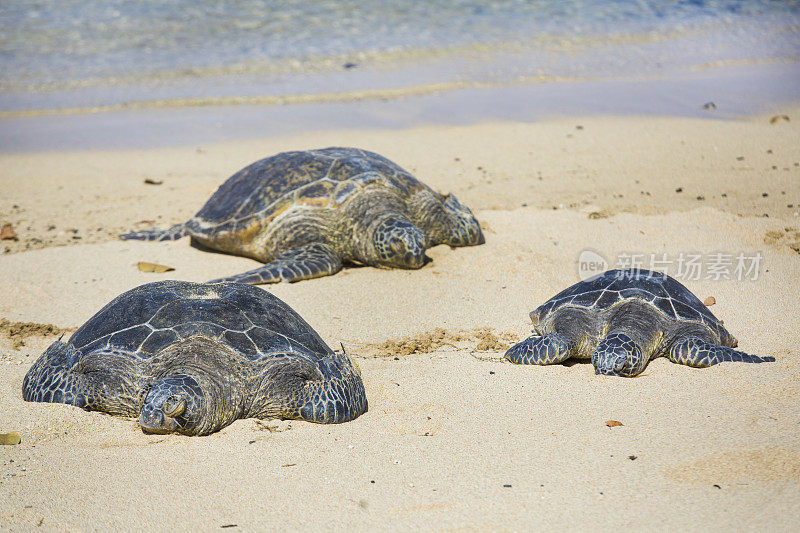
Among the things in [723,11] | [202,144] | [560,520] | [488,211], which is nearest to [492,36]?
[723,11]

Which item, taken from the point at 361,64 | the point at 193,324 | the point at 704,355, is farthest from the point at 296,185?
the point at 361,64

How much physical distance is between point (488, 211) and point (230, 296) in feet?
13.6

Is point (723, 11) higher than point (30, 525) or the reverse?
A: higher

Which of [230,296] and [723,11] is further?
[723,11]

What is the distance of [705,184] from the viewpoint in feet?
26.8

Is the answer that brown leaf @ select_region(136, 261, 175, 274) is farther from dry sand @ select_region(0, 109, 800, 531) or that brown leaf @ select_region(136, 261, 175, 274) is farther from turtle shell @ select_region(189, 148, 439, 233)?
turtle shell @ select_region(189, 148, 439, 233)

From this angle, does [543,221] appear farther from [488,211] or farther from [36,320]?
[36,320]

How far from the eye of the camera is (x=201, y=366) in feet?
12.0

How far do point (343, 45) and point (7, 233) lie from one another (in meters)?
10.7

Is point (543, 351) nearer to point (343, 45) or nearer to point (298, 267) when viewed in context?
point (298, 267)

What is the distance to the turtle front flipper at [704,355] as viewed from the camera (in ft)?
14.2

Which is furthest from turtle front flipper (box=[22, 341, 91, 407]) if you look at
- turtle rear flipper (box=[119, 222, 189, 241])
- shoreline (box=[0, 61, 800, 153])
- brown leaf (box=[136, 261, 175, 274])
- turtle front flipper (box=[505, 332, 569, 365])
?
shoreline (box=[0, 61, 800, 153])

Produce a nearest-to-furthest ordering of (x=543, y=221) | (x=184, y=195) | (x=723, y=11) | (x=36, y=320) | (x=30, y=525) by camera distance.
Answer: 1. (x=30, y=525)
2. (x=36, y=320)
3. (x=543, y=221)
4. (x=184, y=195)
5. (x=723, y=11)

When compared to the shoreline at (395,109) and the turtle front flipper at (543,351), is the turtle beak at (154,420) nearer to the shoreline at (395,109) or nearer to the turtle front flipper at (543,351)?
the turtle front flipper at (543,351)
